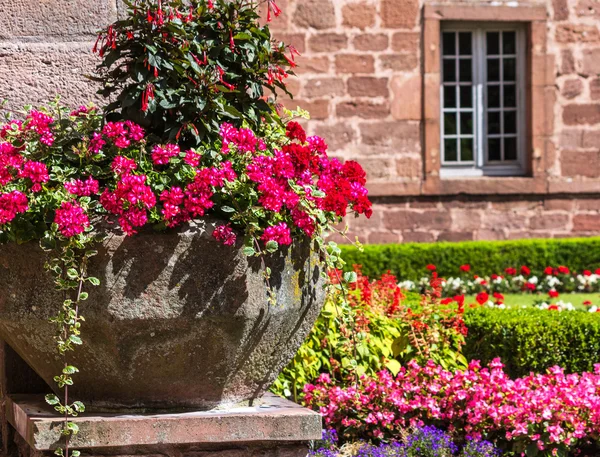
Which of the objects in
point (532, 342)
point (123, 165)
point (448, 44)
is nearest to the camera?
point (123, 165)

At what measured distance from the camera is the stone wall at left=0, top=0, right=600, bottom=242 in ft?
36.5

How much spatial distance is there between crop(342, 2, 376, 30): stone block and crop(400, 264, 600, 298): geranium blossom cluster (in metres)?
2.84

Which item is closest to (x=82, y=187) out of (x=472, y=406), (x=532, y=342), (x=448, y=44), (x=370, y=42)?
(x=472, y=406)

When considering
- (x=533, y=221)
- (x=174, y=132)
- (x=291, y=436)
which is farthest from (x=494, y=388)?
(x=533, y=221)

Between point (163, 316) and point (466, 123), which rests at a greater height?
point (466, 123)

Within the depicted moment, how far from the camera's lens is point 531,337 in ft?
17.5

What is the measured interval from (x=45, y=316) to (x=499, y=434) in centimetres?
228

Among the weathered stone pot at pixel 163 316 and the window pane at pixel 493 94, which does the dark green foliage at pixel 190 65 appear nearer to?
the weathered stone pot at pixel 163 316

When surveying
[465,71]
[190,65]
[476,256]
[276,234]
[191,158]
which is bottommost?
[476,256]

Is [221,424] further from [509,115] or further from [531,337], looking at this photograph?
[509,115]

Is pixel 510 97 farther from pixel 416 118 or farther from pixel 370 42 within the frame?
pixel 370 42

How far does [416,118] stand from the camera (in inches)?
445

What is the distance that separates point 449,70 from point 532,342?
274 inches

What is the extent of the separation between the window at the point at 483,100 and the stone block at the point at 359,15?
3.37 ft
